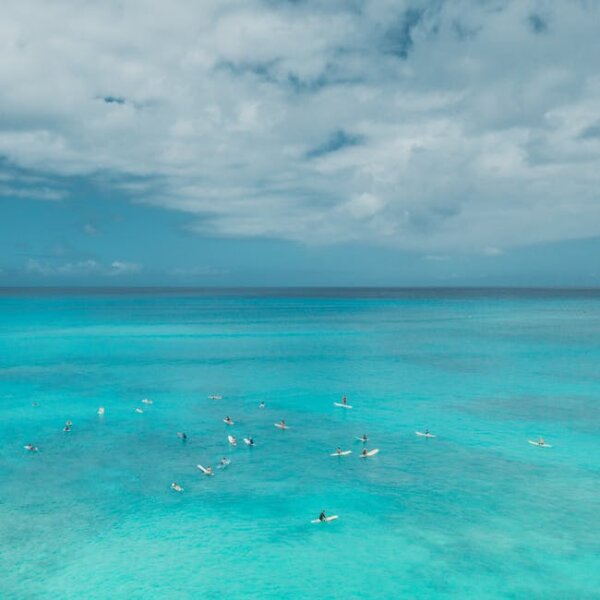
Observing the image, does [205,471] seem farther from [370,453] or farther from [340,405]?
[340,405]

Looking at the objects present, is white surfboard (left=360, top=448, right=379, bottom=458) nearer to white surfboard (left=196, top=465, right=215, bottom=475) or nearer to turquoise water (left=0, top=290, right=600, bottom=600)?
turquoise water (left=0, top=290, right=600, bottom=600)

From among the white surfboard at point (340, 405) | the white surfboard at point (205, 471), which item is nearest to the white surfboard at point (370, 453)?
the white surfboard at point (205, 471)

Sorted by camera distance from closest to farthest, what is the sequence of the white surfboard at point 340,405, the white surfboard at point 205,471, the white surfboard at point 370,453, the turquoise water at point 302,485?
the turquoise water at point 302,485, the white surfboard at point 205,471, the white surfboard at point 370,453, the white surfboard at point 340,405

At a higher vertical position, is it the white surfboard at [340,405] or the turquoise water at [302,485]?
the white surfboard at [340,405]

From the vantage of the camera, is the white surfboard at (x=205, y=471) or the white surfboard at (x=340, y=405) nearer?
the white surfboard at (x=205, y=471)

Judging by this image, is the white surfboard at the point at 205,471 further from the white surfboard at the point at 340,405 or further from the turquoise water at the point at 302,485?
the white surfboard at the point at 340,405

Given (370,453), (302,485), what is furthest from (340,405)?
(302,485)

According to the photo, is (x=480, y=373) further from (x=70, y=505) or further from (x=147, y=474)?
(x=70, y=505)

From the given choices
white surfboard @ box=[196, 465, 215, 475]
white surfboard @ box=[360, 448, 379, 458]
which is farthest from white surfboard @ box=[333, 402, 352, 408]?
white surfboard @ box=[196, 465, 215, 475]

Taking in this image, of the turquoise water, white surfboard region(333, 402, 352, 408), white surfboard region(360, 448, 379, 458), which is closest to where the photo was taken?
the turquoise water

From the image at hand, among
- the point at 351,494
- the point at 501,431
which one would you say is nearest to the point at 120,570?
the point at 351,494
